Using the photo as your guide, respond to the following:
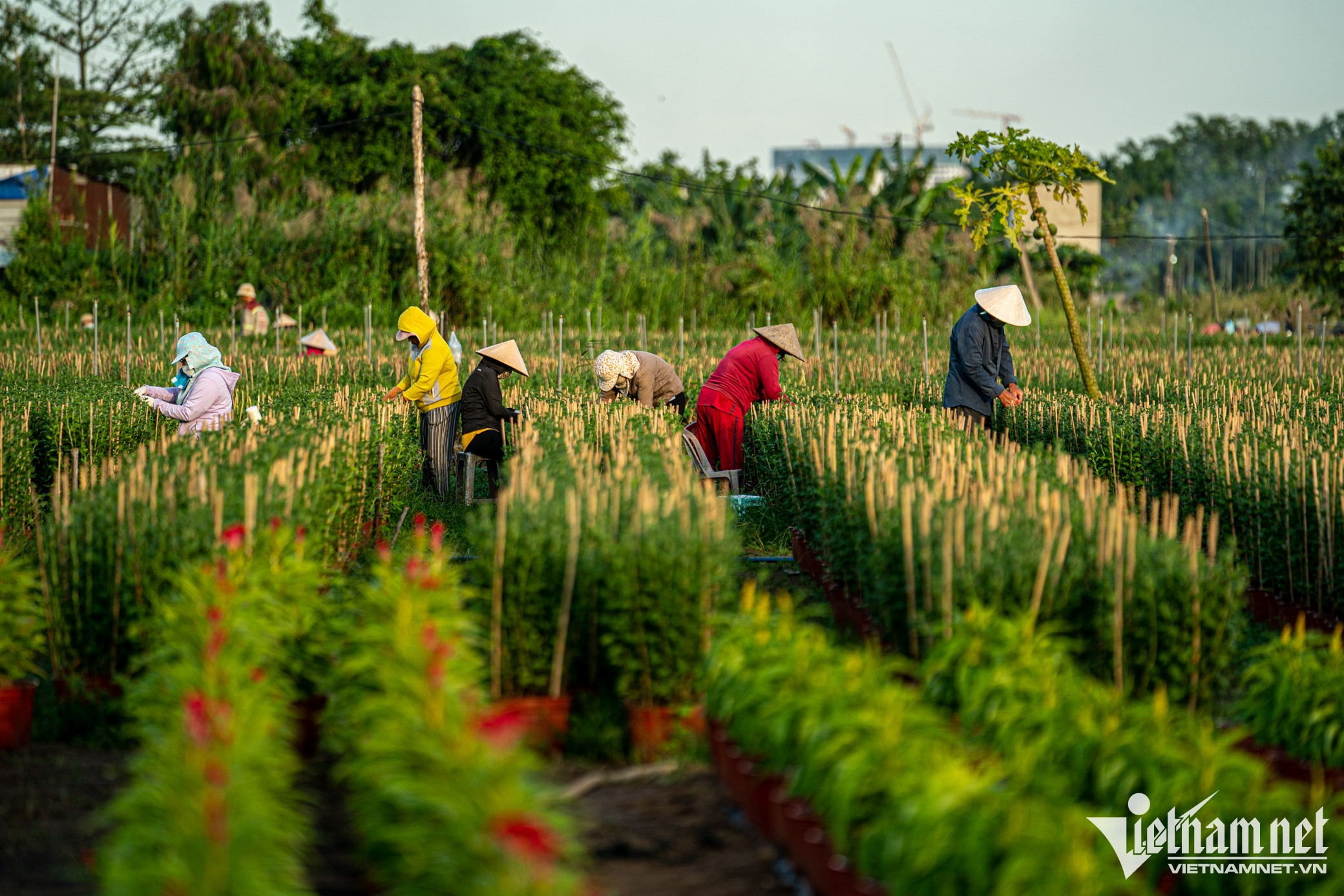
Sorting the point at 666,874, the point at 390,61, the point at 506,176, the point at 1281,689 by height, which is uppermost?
the point at 390,61

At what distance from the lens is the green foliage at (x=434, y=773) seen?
288 cm

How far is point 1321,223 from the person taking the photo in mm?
22750

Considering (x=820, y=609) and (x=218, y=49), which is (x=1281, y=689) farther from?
(x=218, y=49)

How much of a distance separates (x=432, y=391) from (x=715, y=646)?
6971mm

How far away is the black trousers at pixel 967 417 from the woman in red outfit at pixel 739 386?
1382 millimetres

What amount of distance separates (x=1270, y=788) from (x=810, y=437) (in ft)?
14.7

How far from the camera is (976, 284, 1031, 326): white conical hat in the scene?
10.3 meters

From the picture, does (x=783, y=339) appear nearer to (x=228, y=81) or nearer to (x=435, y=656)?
Answer: (x=435, y=656)

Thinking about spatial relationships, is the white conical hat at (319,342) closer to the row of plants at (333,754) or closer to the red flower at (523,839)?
the row of plants at (333,754)

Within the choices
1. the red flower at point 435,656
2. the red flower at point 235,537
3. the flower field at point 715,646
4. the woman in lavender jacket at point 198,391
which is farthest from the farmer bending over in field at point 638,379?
the red flower at point 435,656

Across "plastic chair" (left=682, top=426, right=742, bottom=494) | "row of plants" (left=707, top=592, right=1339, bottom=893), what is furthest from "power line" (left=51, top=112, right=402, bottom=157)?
"row of plants" (left=707, top=592, right=1339, bottom=893)

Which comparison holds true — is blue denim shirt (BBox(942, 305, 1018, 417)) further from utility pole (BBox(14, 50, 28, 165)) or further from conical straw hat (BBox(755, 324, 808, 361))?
utility pole (BBox(14, 50, 28, 165))

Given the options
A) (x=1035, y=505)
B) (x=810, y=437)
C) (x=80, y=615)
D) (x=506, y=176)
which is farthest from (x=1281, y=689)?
(x=506, y=176)

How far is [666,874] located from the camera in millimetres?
3943
